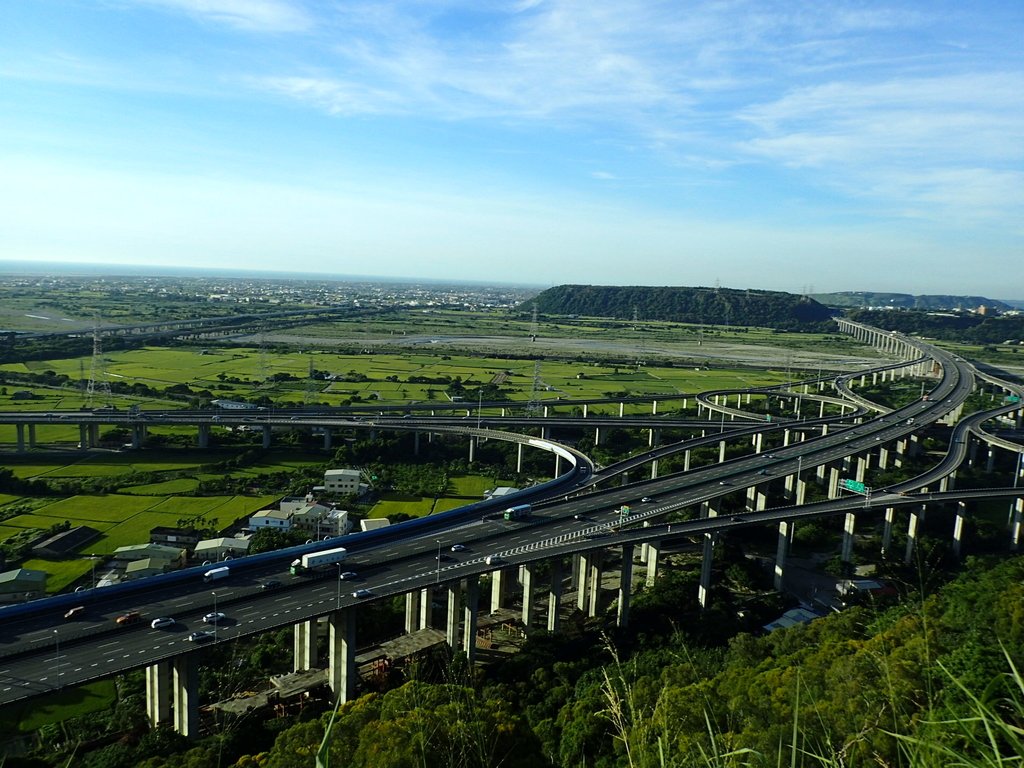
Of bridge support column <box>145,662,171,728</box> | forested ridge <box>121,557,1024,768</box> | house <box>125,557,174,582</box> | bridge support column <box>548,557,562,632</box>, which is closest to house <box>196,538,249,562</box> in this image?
house <box>125,557,174,582</box>

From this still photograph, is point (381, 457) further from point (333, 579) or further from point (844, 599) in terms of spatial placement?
point (844, 599)

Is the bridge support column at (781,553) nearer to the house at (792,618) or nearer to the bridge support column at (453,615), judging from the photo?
the house at (792,618)

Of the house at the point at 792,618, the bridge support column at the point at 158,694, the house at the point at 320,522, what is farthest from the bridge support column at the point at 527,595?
the bridge support column at the point at 158,694

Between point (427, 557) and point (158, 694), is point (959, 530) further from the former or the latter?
point (158, 694)

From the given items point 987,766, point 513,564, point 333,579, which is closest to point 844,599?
point 513,564

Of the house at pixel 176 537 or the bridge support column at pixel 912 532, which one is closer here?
the house at pixel 176 537
